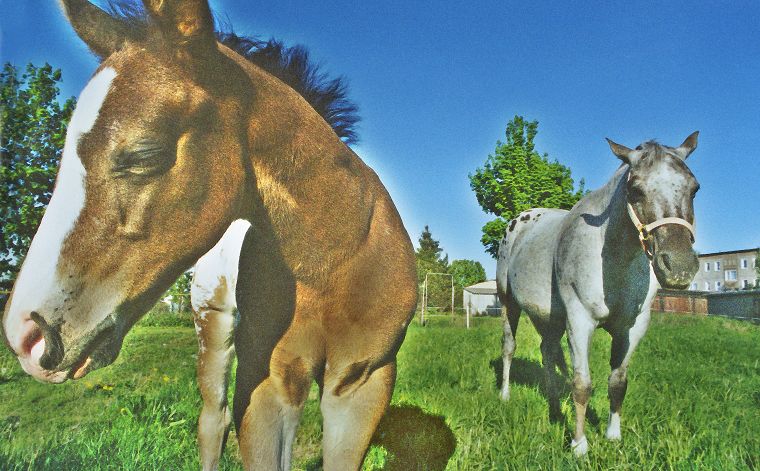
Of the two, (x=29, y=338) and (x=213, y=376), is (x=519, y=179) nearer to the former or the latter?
(x=213, y=376)

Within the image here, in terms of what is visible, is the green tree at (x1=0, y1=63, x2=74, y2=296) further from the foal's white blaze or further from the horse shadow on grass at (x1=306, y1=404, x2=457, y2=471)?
the horse shadow on grass at (x1=306, y1=404, x2=457, y2=471)

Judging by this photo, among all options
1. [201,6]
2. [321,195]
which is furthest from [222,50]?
[321,195]

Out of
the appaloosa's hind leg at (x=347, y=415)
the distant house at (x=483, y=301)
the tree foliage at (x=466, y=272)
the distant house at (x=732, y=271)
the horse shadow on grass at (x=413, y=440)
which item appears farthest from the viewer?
the distant house at (x=483, y=301)

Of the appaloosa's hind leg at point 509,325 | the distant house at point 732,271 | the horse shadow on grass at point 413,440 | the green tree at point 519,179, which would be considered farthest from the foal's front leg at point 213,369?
the distant house at point 732,271

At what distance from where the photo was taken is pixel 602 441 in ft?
8.96

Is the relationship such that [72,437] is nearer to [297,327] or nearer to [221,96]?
[297,327]

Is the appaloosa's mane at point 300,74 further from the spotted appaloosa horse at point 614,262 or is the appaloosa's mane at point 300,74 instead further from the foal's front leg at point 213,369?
the spotted appaloosa horse at point 614,262

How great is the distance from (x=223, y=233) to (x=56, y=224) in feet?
0.97

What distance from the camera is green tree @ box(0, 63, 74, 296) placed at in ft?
4.38

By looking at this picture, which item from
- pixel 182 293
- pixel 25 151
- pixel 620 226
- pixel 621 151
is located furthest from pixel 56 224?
pixel 620 226

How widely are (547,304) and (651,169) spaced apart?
1.51 metres

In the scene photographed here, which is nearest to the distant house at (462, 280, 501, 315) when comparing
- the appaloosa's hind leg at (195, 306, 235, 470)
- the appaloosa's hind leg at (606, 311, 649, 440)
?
the appaloosa's hind leg at (606, 311, 649, 440)

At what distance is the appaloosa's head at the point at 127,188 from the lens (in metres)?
0.85

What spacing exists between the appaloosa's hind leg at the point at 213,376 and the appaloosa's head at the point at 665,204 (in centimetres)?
171
